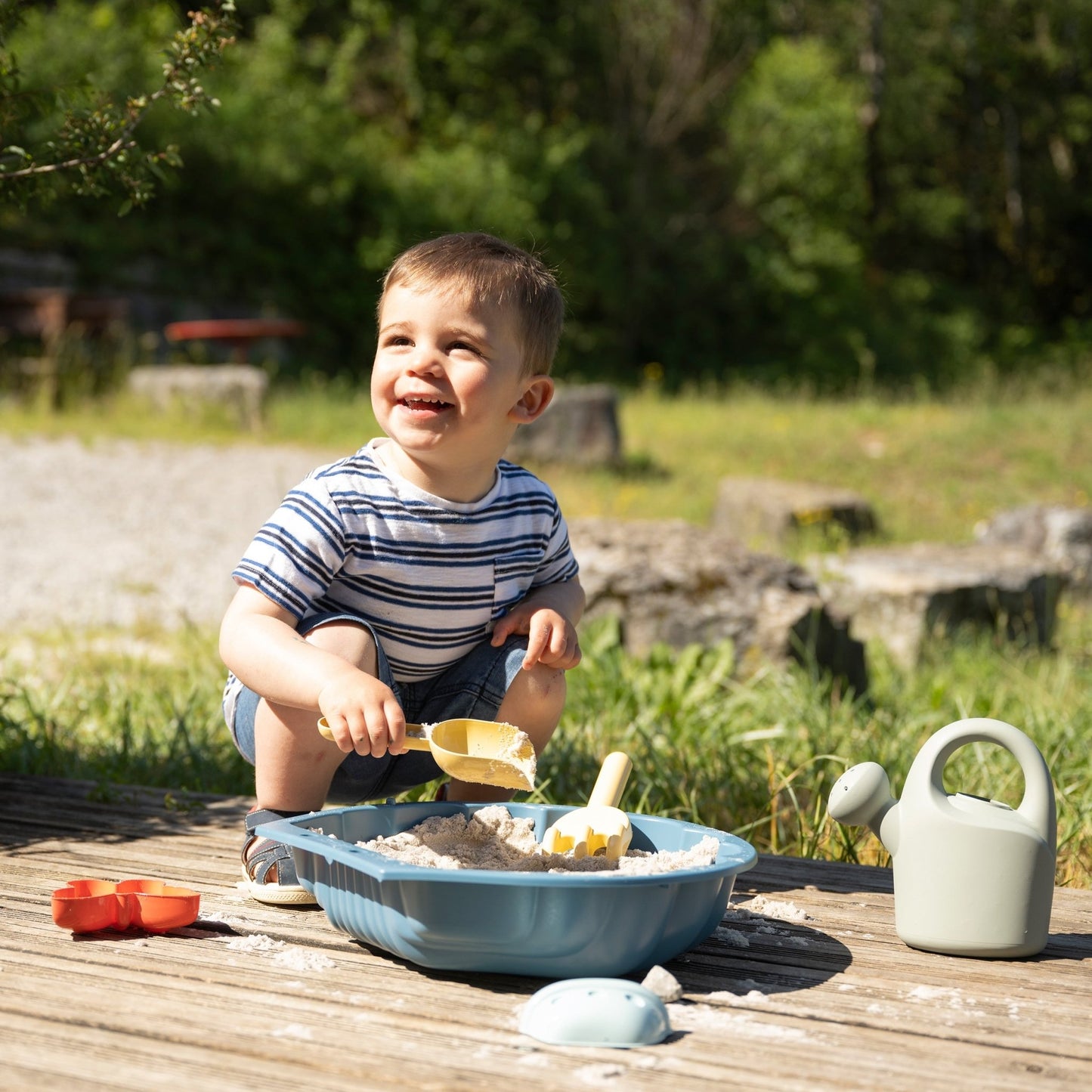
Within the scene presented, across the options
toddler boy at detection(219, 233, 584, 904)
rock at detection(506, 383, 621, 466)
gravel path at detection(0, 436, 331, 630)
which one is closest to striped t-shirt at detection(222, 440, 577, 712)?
toddler boy at detection(219, 233, 584, 904)

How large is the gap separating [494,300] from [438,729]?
62cm

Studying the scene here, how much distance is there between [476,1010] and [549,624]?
26.0 inches

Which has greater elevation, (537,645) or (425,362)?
(425,362)

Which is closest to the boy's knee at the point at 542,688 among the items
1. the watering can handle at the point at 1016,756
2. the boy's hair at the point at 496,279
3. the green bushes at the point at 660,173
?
the boy's hair at the point at 496,279

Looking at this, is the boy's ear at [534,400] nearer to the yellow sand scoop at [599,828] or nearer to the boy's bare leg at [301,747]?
the boy's bare leg at [301,747]

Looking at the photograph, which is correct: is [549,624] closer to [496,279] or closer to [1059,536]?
[496,279]

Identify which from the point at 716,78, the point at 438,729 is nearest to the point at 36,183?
the point at 438,729

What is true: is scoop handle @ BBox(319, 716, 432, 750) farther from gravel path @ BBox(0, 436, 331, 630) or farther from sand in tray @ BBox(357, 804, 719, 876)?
gravel path @ BBox(0, 436, 331, 630)

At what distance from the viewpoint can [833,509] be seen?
6898 millimetres

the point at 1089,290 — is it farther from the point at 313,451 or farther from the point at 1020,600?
the point at 1020,600

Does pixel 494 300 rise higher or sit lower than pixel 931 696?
higher

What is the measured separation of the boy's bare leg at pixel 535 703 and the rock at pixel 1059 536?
441cm

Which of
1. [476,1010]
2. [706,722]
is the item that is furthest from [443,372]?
[706,722]

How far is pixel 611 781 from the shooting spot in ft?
6.18
